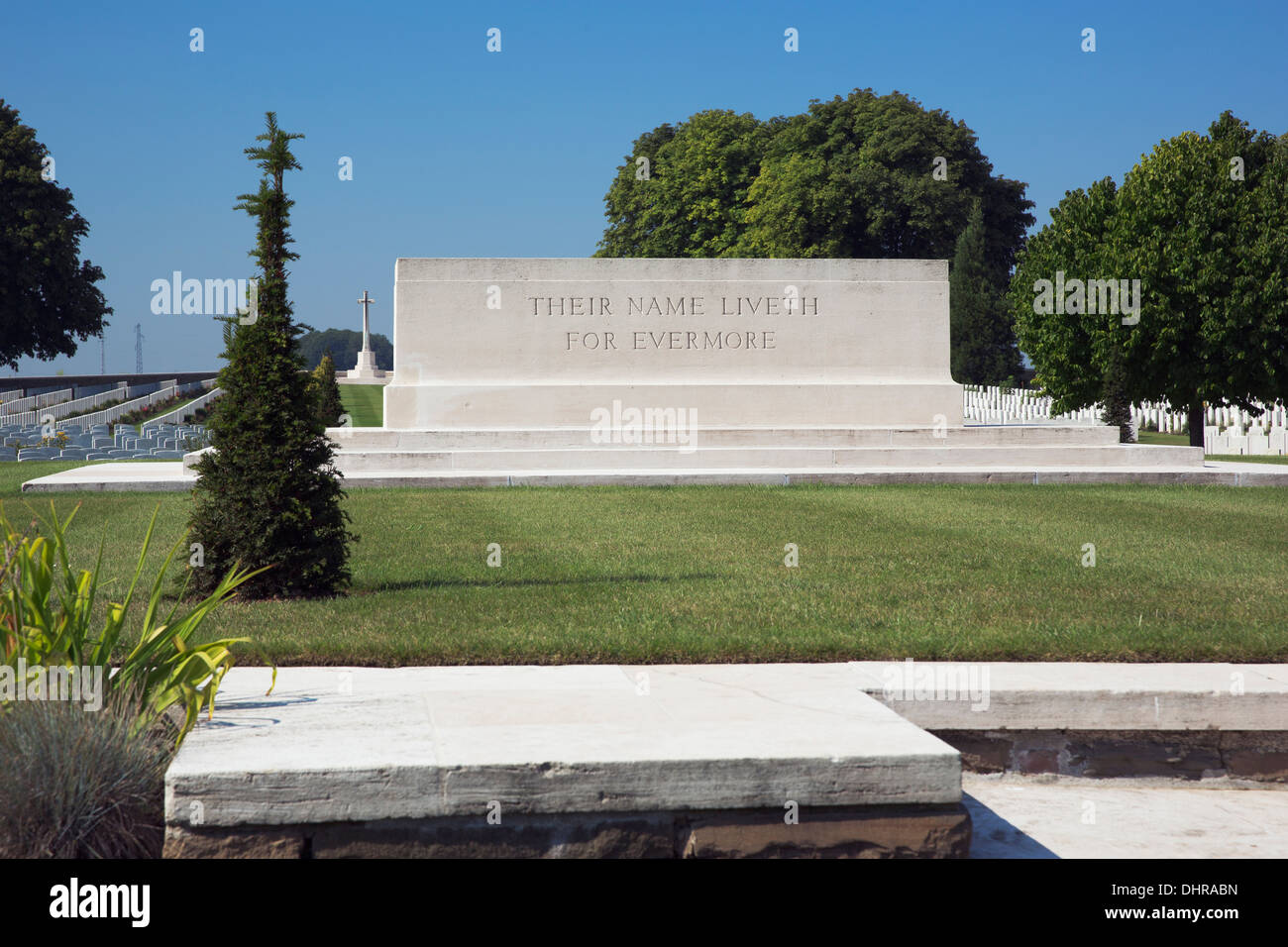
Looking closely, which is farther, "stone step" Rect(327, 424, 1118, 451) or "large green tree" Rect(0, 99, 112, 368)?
"large green tree" Rect(0, 99, 112, 368)

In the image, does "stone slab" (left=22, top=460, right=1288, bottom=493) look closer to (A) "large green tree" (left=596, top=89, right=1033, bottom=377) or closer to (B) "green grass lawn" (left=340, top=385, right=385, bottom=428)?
(B) "green grass lawn" (left=340, top=385, right=385, bottom=428)

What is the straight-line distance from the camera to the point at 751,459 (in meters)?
19.0

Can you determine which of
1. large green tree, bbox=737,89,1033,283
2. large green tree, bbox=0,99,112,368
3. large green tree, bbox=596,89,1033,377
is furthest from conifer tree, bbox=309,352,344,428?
large green tree, bbox=737,89,1033,283

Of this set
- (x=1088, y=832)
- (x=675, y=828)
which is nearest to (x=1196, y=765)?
(x=1088, y=832)

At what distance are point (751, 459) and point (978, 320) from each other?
36.8 metres

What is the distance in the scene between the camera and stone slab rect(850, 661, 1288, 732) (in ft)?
16.1

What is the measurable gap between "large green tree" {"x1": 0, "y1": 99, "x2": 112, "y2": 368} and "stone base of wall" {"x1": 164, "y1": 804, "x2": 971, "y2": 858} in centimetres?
4994

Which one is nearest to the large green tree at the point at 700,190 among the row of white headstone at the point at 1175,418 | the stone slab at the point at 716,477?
the row of white headstone at the point at 1175,418

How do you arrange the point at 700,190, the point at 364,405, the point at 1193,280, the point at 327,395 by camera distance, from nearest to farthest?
the point at 1193,280
the point at 327,395
the point at 364,405
the point at 700,190

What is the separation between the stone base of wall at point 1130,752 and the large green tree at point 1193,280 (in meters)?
24.3

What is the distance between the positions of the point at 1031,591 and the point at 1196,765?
2701mm

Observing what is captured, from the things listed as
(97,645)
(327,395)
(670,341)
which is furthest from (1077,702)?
(327,395)

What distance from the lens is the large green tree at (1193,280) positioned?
26.6 m
